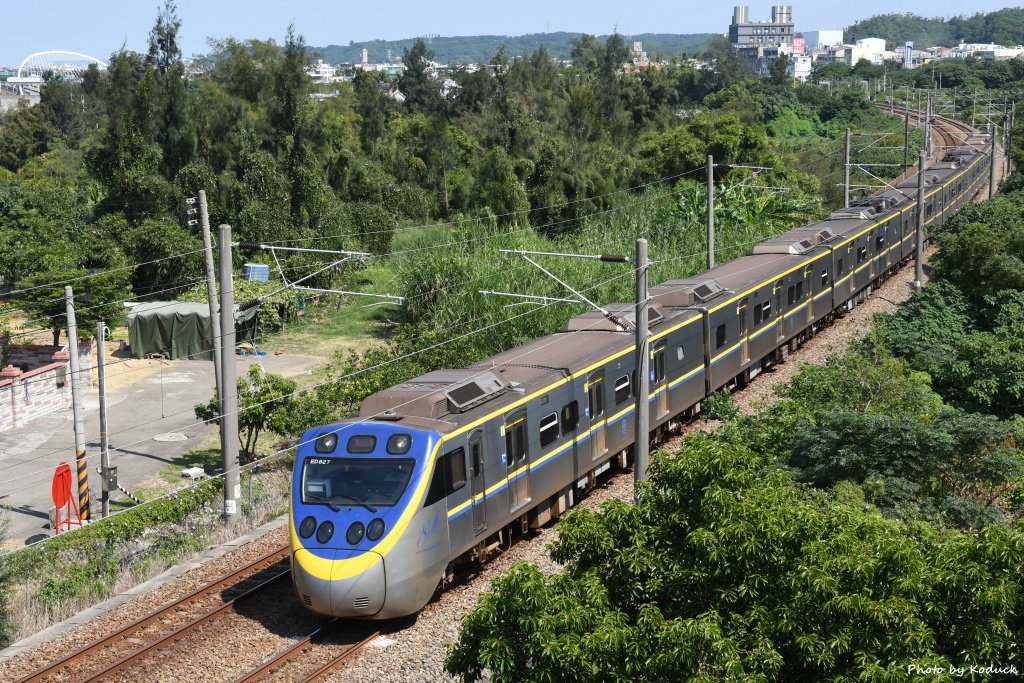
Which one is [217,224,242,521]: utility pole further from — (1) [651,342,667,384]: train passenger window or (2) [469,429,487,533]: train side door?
(1) [651,342,667,384]: train passenger window

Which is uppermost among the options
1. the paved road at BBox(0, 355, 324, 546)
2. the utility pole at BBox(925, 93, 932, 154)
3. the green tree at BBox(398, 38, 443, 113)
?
the green tree at BBox(398, 38, 443, 113)

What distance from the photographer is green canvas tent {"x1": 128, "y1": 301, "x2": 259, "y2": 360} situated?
3356 centimetres

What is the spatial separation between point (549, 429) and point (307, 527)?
436 cm

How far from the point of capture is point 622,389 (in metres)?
18.6

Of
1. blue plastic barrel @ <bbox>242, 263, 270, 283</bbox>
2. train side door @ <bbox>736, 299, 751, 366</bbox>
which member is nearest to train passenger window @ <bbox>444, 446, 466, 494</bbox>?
train side door @ <bbox>736, 299, 751, 366</bbox>

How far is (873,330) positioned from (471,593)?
18732 millimetres

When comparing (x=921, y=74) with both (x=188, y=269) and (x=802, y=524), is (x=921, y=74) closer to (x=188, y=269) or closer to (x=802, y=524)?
(x=188, y=269)

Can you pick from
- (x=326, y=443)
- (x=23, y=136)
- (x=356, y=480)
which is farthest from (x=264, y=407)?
(x=23, y=136)

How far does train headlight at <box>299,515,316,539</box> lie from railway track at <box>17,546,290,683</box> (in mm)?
1952

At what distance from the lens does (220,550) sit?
17.0m

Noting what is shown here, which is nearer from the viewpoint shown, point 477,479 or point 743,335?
point 477,479

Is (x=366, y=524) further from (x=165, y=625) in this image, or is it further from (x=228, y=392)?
(x=228, y=392)

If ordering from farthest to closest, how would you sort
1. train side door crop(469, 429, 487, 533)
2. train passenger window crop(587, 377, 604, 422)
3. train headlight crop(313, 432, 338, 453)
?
1. train passenger window crop(587, 377, 604, 422)
2. train side door crop(469, 429, 487, 533)
3. train headlight crop(313, 432, 338, 453)

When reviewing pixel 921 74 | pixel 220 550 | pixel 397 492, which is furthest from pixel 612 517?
pixel 921 74
